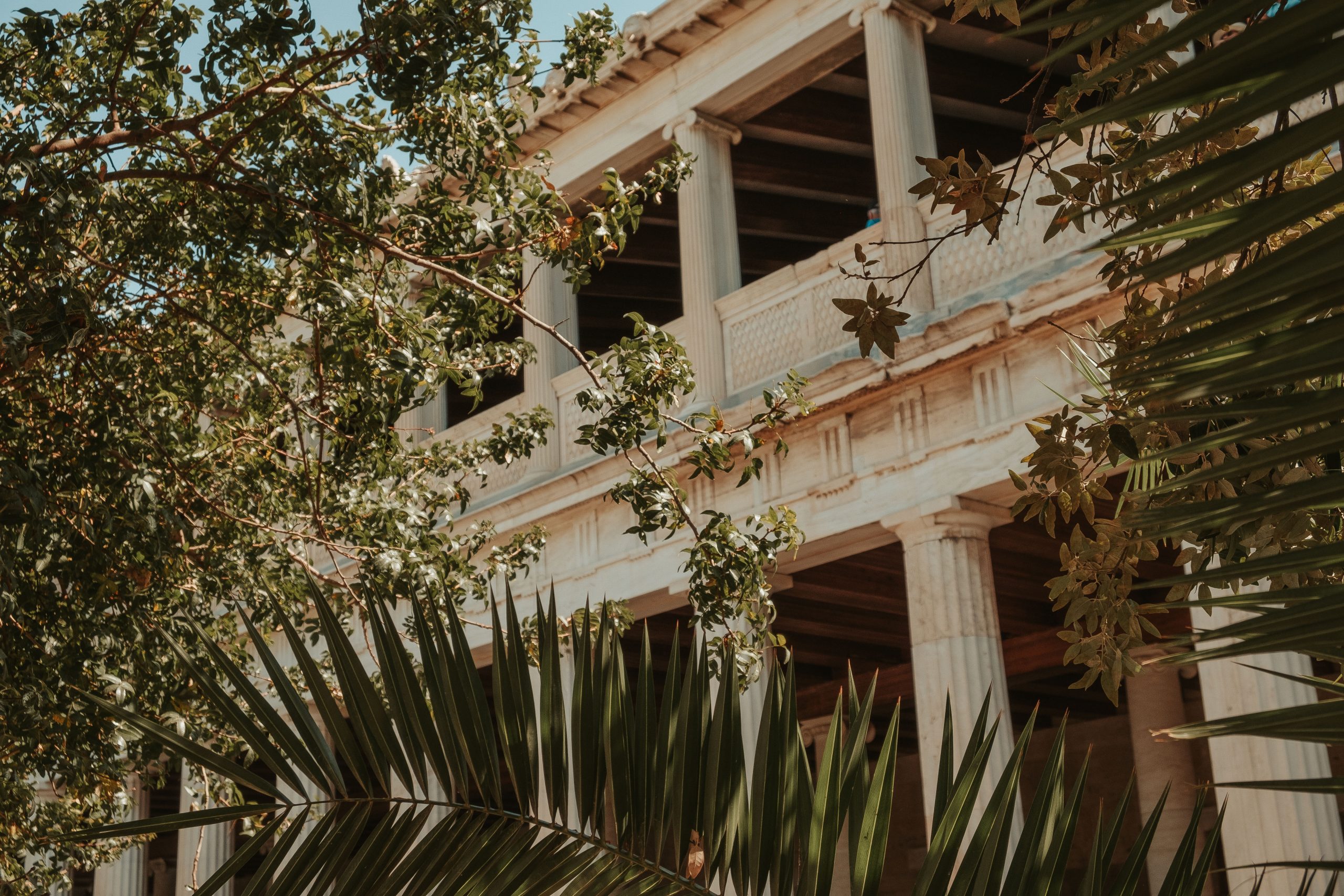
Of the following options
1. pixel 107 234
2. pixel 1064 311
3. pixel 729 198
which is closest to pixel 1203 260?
pixel 107 234

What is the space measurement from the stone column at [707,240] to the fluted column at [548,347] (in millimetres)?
1387

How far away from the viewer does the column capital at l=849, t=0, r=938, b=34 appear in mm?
10492

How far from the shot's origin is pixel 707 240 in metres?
11.7

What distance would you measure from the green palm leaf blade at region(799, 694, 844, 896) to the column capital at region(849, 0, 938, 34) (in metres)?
9.42

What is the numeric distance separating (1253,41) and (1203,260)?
130mm

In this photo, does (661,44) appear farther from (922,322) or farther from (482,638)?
(482,638)

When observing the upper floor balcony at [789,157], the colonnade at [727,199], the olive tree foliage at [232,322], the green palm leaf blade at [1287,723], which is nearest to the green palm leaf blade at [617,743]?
the green palm leaf blade at [1287,723]

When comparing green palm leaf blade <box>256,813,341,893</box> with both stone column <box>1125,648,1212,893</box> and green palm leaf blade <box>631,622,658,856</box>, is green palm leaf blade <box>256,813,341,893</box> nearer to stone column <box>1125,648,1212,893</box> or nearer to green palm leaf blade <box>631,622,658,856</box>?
green palm leaf blade <box>631,622,658,856</box>

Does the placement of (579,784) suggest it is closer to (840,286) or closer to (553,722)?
(553,722)

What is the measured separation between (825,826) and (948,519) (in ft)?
24.8

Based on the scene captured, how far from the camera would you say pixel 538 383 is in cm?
1290

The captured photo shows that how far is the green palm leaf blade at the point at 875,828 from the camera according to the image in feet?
5.82

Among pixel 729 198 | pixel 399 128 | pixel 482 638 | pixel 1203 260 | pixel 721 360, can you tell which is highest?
pixel 729 198

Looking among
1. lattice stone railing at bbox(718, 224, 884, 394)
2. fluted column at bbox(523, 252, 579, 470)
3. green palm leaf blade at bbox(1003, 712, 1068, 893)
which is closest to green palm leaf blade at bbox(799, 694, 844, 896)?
green palm leaf blade at bbox(1003, 712, 1068, 893)
